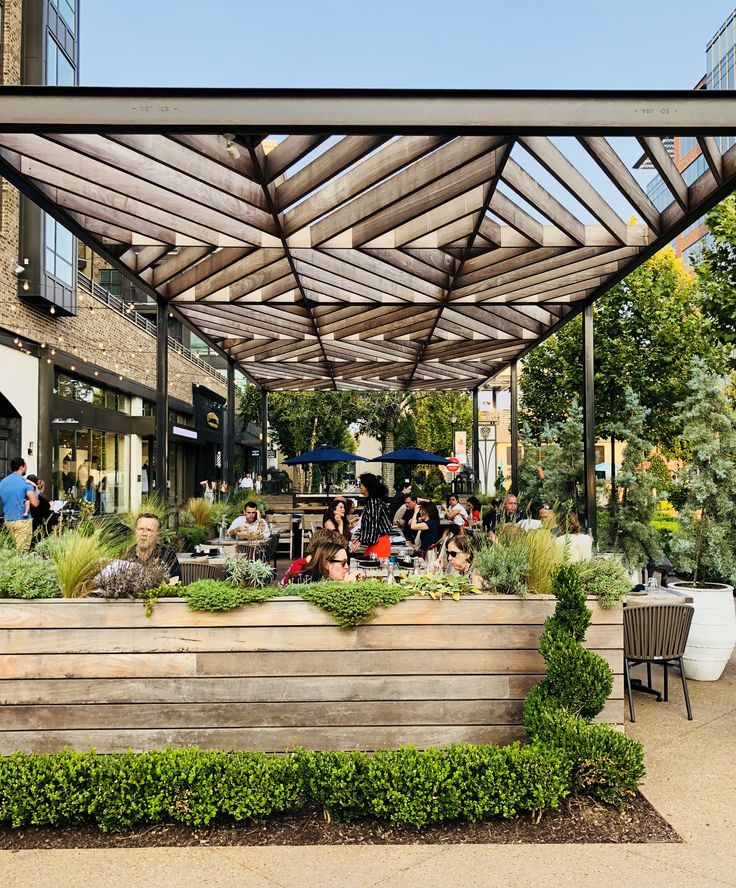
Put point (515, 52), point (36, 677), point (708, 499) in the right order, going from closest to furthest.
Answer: point (36, 677)
point (708, 499)
point (515, 52)

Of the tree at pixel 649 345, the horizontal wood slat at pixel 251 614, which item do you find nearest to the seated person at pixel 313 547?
the horizontal wood slat at pixel 251 614

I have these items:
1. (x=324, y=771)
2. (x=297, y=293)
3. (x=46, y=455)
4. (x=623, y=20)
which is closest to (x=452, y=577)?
(x=324, y=771)

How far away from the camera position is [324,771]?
3363 millimetres

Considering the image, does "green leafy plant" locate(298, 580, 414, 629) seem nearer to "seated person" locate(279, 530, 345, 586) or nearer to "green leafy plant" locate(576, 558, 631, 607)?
"green leafy plant" locate(576, 558, 631, 607)

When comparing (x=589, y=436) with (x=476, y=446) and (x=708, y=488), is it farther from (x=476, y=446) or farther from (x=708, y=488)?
(x=476, y=446)

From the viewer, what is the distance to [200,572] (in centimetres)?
593

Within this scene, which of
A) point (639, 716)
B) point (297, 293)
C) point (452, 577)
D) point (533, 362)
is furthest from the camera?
point (533, 362)

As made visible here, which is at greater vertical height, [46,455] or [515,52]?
[515,52]

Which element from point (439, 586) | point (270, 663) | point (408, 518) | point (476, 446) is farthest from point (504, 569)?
point (476, 446)

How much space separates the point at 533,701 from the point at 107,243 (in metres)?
6.31

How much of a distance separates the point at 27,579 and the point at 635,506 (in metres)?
6.94

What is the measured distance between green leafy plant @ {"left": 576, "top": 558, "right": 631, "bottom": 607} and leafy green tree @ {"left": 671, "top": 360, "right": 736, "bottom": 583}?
2.96m

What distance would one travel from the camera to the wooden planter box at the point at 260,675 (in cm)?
367

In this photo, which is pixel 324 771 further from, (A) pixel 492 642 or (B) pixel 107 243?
(B) pixel 107 243
